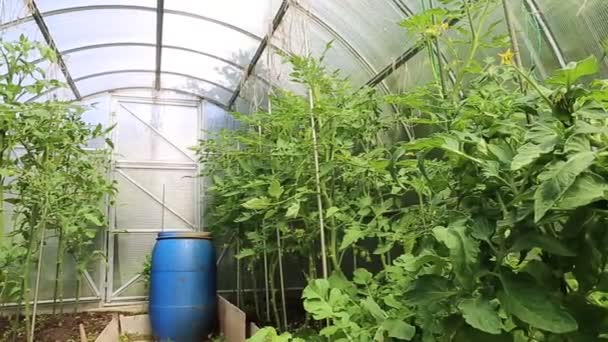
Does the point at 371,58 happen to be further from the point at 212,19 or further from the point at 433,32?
the point at 433,32

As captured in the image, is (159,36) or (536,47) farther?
(159,36)

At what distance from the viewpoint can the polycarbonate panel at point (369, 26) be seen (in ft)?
8.77

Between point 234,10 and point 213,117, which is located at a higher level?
point 234,10

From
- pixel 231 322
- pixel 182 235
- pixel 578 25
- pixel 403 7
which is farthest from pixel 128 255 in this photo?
pixel 578 25

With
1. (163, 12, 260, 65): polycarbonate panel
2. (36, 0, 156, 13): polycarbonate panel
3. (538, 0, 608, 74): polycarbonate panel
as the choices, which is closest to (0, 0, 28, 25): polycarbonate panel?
(36, 0, 156, 13): polycarbonate panel

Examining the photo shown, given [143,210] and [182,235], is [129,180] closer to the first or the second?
[143,210]

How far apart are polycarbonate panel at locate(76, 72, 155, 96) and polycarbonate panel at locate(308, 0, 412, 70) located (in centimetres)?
270

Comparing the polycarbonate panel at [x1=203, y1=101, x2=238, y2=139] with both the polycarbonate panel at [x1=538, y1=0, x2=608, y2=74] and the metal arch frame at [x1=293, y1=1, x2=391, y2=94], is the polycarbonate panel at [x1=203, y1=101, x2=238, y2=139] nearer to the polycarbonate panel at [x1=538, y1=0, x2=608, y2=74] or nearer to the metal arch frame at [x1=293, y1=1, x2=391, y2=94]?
the metal arch frame at [x1=293, y1=1, x2=391, y2=94]

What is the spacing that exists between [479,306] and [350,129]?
151 cm

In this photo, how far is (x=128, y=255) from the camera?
15.5 ft

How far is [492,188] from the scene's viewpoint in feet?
2.25

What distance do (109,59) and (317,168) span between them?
3.63 m

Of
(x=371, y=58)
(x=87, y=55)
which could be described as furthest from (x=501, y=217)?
(x=87, y=55)

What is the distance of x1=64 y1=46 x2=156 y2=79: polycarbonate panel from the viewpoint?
4.33m
